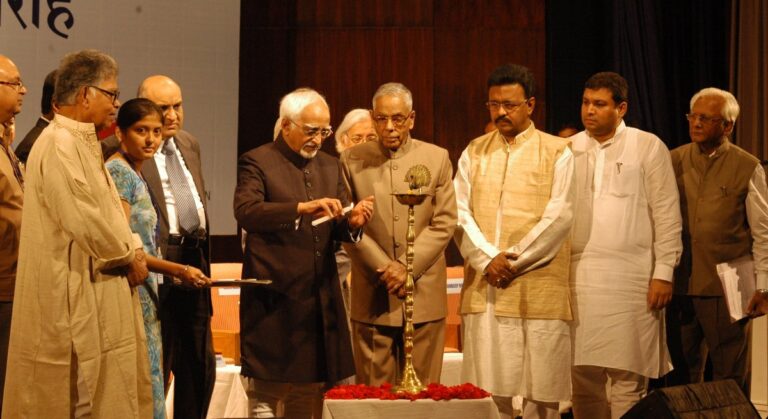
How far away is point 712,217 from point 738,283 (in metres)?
0.35

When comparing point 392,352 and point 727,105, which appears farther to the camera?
point 727,105

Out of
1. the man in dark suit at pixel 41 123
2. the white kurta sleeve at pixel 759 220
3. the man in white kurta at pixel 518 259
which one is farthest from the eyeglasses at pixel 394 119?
the white kurta sleeve at pixel 759 220

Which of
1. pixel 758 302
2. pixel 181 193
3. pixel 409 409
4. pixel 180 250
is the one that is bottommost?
pixel 409 409

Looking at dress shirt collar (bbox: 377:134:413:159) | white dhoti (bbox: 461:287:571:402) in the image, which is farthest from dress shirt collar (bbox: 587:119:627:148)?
dress shirt collar (bbox: 377:134:413:159)

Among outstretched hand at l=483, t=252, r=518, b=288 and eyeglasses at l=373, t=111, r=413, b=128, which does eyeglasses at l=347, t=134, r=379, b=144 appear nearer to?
eyeglasses at l=373, t=111, r=413, b=128

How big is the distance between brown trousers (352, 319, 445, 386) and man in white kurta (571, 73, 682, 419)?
0.86m

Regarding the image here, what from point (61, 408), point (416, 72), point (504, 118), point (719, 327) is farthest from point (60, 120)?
point (416, 72)

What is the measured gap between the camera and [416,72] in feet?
26.2

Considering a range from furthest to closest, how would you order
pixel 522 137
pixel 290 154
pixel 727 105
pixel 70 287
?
pixel 727 105
pixel 522 137
pixel 290 154
pixel 70 287

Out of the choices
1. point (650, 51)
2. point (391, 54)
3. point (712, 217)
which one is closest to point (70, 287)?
point (712, 217)

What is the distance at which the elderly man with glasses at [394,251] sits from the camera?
4469 millimetres

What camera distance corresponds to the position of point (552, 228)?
4.64m

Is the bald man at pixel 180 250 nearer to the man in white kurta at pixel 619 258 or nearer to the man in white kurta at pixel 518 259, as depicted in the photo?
the man in white kurta at pixel 518 259

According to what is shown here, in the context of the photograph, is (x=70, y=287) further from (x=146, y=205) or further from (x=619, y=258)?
(x=619, y=258)
